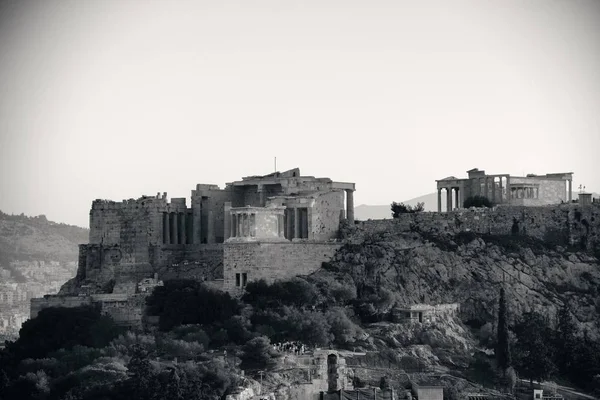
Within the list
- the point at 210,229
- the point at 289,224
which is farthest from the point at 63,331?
the point at 289,224

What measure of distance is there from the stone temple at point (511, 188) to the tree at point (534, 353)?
527 inches

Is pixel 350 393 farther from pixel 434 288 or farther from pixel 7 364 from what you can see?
pixel 7 364

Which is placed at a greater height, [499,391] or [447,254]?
[447,254]

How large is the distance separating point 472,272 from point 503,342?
334 inches

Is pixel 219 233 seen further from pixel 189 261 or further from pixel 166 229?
pixel 166 229

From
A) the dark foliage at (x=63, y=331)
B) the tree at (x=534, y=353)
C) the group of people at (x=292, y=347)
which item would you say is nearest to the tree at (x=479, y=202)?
the tree at (x=534, y=353)

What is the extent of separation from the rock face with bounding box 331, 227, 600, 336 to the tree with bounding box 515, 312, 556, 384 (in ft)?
8.88

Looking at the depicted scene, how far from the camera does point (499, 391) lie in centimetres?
8856

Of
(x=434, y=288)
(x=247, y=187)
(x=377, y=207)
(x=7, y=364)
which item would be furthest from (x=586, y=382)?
(x=377, y=207)

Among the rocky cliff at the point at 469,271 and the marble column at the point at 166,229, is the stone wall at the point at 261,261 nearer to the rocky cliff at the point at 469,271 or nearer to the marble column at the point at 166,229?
the rocky cliff at the point at 469,271

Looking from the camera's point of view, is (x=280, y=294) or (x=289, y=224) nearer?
(x=280, y=294)

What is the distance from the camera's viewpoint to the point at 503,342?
90.4m

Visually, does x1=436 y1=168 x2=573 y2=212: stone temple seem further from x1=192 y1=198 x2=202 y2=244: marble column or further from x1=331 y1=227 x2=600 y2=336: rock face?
x1=192 y1=198 x2=202 y2=244: marble column

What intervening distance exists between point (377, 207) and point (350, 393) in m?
115
